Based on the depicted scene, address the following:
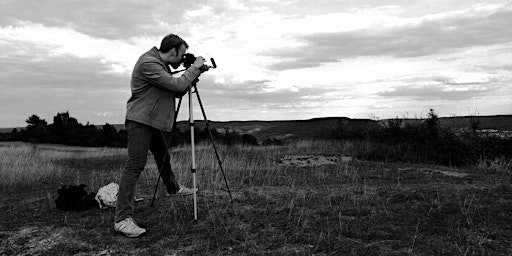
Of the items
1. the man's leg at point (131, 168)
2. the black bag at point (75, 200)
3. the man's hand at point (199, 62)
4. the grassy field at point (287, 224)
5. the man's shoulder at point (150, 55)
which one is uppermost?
the man's shoulder at point (150, 55)

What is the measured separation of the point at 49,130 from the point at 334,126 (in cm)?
1872

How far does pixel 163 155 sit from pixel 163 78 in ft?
4.54

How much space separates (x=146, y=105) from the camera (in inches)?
178

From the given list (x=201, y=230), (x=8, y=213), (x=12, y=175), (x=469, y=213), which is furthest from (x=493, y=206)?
(x=12, y=175)

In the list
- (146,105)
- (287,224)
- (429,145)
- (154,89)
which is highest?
(154,89)

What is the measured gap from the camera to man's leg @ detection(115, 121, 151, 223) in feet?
14.6

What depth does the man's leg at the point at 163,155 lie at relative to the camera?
17.1 feet

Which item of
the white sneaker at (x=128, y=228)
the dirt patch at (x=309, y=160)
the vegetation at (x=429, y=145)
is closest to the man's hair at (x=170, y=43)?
the white sneaker at (x=128, y=228)

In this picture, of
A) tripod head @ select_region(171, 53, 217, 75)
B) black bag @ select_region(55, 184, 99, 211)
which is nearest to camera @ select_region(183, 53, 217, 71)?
tripod head @ select_region(171, 53, 217, 75)

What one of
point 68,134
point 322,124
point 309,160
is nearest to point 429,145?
point 309,160

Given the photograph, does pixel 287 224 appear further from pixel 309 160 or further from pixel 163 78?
pixel 309 160

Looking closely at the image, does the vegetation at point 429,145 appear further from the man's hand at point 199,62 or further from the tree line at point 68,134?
the tree line at point 68,134

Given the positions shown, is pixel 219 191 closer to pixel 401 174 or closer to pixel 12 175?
pixel 401 174

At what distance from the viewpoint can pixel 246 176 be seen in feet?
27.9
